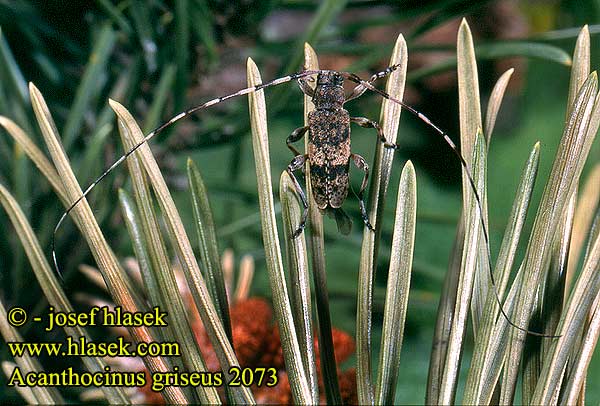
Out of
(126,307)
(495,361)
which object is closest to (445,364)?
(495,361)

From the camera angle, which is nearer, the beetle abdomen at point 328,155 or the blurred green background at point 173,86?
the beetle abdomen at point 328,155

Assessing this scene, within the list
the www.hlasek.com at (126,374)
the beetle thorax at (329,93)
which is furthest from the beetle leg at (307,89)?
the www.hlasek.com at (126,374)

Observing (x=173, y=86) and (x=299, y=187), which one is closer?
(x=299, y=187)

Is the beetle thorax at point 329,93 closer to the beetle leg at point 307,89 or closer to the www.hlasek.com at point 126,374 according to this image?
the beetle leg at point 307,89

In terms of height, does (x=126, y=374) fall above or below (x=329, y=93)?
below

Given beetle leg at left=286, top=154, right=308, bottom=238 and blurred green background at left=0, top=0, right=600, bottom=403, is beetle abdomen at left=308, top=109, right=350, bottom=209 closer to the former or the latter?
beetle leg at left=286, top=154, right=308, bottom=238

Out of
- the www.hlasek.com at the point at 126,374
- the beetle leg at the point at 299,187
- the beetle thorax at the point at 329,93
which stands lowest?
the www.hlasek.com at the point at 126,374

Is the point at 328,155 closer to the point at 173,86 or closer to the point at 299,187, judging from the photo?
the point at 299,187

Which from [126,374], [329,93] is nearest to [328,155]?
[329,93]
